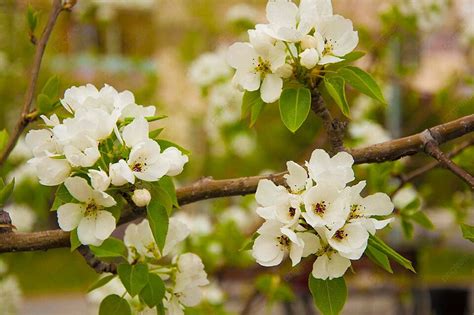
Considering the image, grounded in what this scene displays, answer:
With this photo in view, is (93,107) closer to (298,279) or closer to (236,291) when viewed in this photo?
(298,279)

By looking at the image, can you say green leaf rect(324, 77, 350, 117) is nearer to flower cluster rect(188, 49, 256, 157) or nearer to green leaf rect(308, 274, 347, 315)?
green leaf rect(308, 274, 347, 315)

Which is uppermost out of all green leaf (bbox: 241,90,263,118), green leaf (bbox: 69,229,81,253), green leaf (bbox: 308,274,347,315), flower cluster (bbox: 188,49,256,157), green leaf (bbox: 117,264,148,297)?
green leaf (bbox: 241,90,263,118)

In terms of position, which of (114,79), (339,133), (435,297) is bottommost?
(114,79)

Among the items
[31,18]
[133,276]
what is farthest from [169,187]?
[31,18]

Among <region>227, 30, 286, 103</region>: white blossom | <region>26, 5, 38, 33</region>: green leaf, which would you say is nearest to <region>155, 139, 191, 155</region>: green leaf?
<region>227, 30, 286, 103</region>: white blossom

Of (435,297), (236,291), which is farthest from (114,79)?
(435,297)

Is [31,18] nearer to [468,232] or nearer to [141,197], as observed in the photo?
[141,197]

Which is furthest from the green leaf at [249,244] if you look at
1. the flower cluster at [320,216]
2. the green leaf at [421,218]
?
the green leaf at [421,218]
